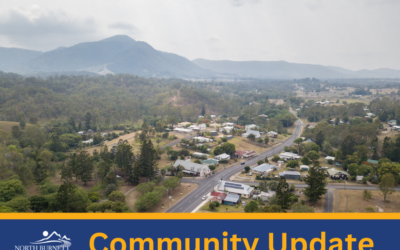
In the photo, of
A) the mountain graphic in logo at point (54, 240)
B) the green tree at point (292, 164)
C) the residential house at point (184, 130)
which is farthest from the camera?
the residential house at point (184, 130)

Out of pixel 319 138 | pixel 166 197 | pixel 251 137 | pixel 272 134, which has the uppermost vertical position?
pixel 319 138

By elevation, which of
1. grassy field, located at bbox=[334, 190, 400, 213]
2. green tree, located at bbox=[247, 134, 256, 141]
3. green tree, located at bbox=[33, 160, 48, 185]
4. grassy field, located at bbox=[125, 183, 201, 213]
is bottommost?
grassy field, located at bbox=[125, 183, 201, 213]

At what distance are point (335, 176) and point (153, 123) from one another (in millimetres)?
59891

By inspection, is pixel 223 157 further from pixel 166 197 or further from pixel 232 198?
pixel 166 197

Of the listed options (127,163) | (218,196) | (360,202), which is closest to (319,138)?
(360,202)

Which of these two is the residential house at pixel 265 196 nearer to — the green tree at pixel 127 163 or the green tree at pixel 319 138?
the green tree at pixel 127 163

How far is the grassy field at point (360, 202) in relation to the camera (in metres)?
27.9

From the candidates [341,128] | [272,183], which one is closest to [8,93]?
[272,183]

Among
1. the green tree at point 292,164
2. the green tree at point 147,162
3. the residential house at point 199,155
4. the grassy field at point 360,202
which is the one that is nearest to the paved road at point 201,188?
the green tree at point 147,162

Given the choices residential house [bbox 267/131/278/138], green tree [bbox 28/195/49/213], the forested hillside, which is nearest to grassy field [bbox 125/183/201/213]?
green tree [bbox 28/195/49/213]

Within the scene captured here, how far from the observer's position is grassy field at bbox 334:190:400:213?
2789 centimetres

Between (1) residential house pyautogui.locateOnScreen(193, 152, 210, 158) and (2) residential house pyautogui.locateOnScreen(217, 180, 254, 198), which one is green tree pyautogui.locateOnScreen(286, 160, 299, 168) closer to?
(2) residential house pyautogui.locateOnScreen(217, 180, 254, 198)

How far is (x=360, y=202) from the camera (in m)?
29.8

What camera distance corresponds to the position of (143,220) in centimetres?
1221
